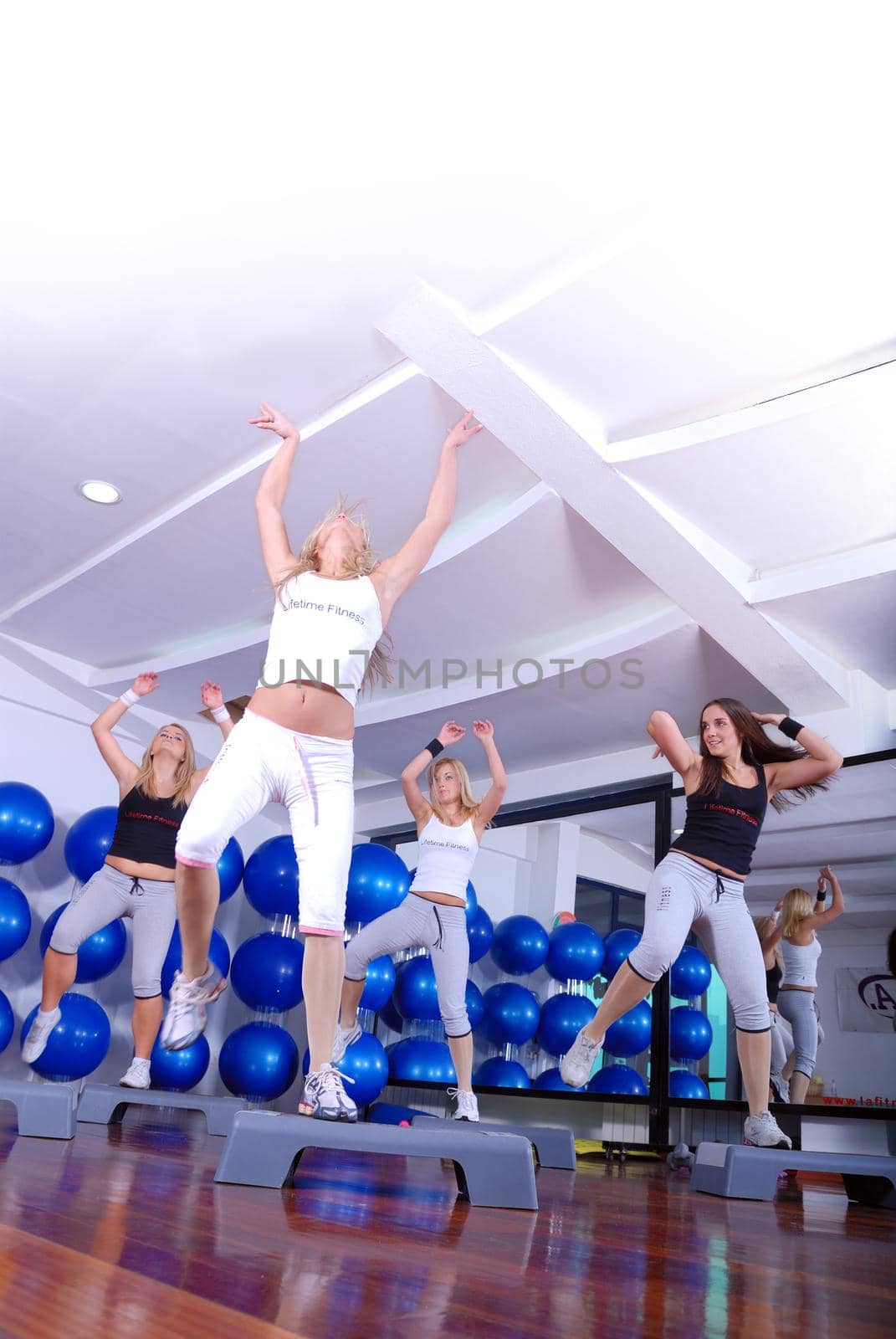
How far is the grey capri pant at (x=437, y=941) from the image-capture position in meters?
4.35

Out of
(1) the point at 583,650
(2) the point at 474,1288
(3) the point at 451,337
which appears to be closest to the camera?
(2) the point at 474,1288

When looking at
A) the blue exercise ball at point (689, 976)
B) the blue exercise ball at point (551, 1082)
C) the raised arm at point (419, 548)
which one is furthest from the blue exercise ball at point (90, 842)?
the raised arm at point (419, 548)

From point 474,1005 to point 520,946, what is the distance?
483mm

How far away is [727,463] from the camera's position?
4.02 metres

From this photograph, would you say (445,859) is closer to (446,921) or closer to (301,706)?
(446,921)

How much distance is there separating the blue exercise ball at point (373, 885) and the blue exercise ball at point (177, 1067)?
112 cm

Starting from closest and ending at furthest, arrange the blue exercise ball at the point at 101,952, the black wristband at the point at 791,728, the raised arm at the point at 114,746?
the black wristband at the point at 791,728 < the raised arm at the point at 114,746 < the blue exercise ball at the point at 101,952

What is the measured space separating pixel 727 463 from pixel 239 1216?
334 cm

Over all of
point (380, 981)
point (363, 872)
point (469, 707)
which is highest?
point (469, 707)

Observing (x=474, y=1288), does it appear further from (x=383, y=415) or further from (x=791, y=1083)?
(x=791, y=1083)

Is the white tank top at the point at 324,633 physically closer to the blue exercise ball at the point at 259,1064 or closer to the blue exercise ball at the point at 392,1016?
the blue exercise ball at the point at 259,1064

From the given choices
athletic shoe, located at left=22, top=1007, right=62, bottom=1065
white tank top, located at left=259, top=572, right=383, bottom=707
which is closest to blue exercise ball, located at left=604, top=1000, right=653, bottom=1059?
athletic shoe, located at left=22, top=1007, right=62, bottom=1065

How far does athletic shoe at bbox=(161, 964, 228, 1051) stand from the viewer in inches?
91.5

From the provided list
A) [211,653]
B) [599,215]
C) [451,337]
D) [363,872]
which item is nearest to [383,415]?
[451,337]
